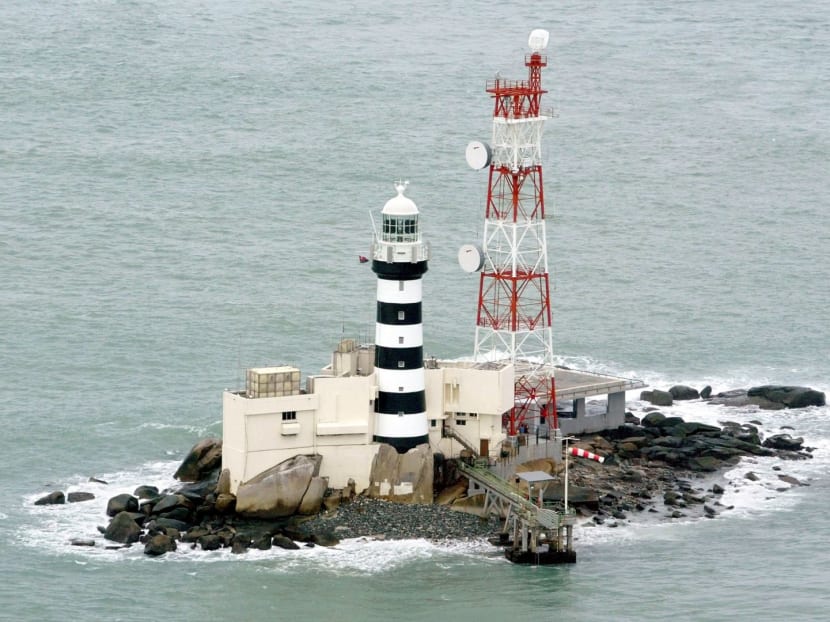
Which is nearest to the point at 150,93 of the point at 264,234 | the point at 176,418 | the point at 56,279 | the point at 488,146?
the point at 264,234

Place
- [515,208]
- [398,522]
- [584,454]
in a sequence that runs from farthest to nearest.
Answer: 1. [515,208]
2. [584,454]
3. [398,522]

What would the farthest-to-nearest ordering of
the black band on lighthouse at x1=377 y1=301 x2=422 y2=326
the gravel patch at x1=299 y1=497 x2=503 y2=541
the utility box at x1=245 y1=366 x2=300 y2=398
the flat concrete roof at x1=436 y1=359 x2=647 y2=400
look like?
the flat concrete roof at x1=436 y1=359 x2=647 y2=400 < the black band on lighthouse at x1=377 y1=301 x2=422 y2=326 < the utility box at x1=245 y1=366 x2=300 y2=398 < the gravel patch at x1=299 y1=497 x2=503 y2=541

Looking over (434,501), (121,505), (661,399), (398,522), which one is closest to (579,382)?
(661,399)

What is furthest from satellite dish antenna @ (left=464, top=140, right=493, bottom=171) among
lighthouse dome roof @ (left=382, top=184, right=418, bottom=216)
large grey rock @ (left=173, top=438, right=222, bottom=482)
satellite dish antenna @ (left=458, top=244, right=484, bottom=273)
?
large grey rock @ (left=173, top=438, right=222, bottom=482)

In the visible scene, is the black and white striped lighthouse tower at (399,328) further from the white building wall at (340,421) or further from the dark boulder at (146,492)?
the dark boulder at (146,492)

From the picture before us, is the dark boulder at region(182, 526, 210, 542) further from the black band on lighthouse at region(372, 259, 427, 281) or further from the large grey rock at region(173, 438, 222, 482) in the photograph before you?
the black band on lighthouse at region(372, 259, 427, 281)

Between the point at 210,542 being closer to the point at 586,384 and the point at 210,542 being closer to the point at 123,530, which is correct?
the point at 123,530

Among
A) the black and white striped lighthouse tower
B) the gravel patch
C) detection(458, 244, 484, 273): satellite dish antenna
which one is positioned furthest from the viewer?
detection(458, 244, 484, 273): satellite dish antenna
